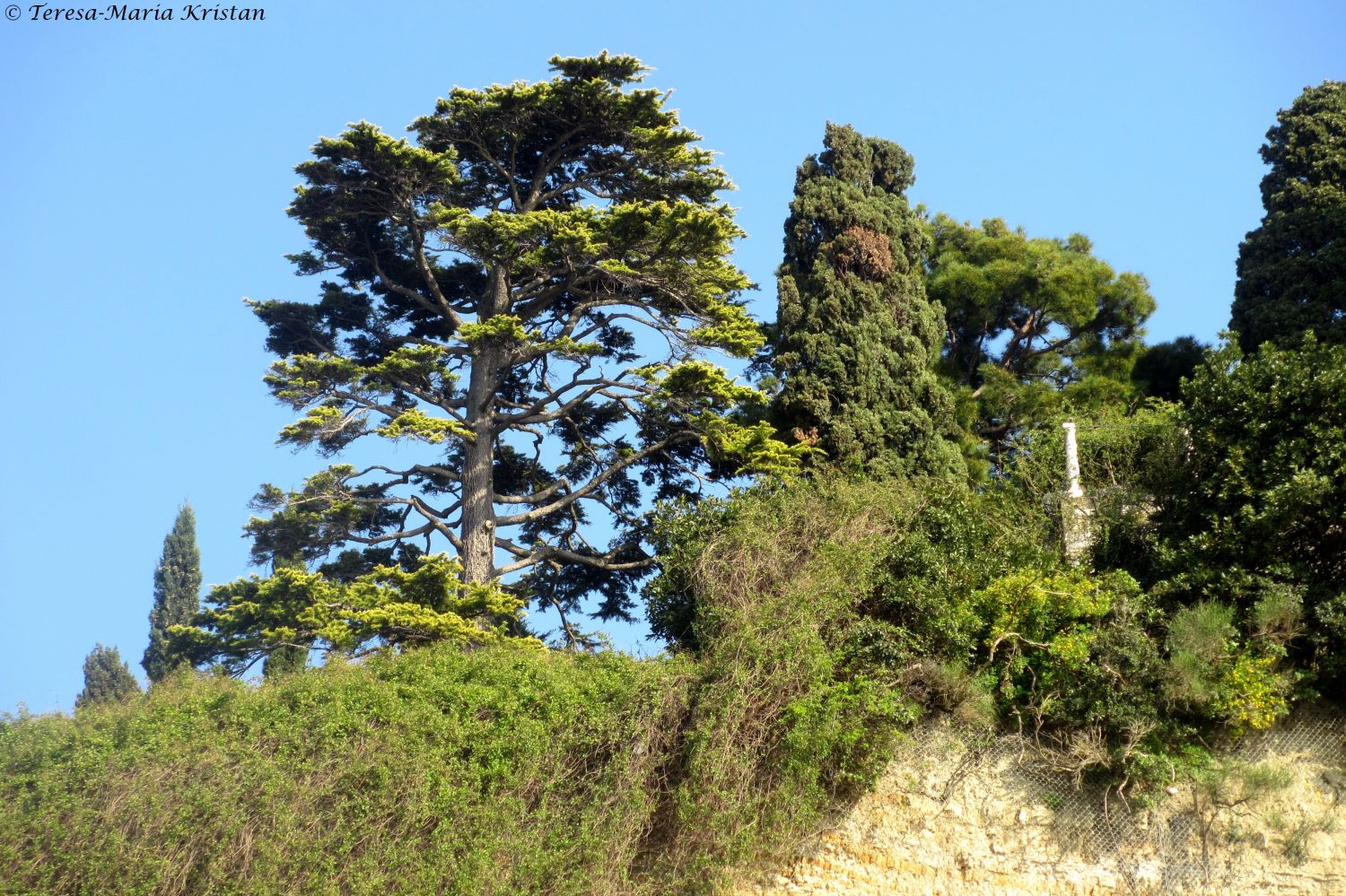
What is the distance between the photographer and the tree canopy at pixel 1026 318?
72.2 ft

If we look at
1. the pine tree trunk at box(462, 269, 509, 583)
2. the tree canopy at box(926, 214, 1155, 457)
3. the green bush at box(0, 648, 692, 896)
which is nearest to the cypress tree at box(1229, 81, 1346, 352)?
the tree canopy at box(926, 214, 1155, 457)

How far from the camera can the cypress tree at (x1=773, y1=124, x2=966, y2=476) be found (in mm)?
17859

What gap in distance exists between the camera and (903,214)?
2052 cm

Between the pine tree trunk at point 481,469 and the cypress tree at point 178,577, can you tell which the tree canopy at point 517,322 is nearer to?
the pine tree trunk at point 481,469

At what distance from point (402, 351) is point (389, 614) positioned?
165 inches

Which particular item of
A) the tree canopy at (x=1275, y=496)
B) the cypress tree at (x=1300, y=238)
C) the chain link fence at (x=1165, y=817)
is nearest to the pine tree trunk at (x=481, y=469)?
the chain link fence at (x=1165, y=817)

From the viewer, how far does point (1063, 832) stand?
1219 centimetres

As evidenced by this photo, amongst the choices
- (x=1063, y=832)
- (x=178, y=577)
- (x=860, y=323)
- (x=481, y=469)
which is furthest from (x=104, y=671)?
(x=1063, y=832)

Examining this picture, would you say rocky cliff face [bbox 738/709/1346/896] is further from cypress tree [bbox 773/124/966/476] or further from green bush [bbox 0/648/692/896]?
cypress tree [bbox 773/124/966/476]

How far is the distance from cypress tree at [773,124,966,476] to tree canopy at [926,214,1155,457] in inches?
80.6

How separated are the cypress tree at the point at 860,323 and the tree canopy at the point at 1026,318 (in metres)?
2.05

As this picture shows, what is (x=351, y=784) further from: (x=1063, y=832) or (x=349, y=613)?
(x=1063, y=832)

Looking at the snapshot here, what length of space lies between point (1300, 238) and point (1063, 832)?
40.6ft

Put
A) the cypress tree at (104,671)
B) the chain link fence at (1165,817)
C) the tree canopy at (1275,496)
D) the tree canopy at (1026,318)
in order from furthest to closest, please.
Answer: the cypress tree at (104,671)
the tree canopy at (1026,318)
the tree canopy at (1275,496)
the chain link fence at (1165,817)
